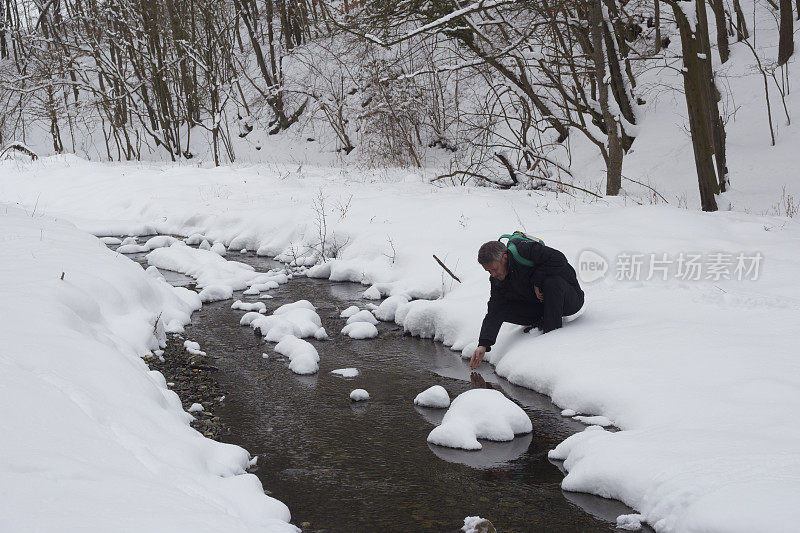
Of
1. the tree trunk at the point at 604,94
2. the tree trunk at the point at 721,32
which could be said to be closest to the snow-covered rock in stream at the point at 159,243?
the tree trunk at the point at 604,94

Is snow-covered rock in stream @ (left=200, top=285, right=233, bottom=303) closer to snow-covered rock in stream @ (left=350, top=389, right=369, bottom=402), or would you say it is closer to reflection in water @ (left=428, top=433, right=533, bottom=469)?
snow-covered rock in stream @ (left=350, top=389, right=369, bottom=402)

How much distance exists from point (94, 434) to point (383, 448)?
5.62ft

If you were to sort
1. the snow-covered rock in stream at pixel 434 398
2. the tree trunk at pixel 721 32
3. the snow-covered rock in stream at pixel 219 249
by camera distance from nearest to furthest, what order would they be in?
1. the snow-covered rock in stream at pixel 434 398
2. the snow-covered rock in stream at pixel 219 249
3. the tree trunk at pixel 721 32

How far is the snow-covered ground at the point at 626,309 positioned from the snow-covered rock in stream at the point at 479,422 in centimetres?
41

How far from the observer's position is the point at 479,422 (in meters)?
4.25

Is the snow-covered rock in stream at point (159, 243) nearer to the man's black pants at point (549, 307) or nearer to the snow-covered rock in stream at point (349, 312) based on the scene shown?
the snow-covered rock in stream at point (349, 312)

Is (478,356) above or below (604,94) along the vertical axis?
below

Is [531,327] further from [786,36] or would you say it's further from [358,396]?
[786,36]

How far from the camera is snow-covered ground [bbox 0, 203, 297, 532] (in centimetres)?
227

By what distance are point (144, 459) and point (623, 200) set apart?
8123 mm

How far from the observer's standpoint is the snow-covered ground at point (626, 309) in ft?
10.7

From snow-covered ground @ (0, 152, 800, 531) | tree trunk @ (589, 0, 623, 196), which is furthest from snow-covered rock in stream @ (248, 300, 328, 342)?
tree trunk @ (589, 0, 623, 196)

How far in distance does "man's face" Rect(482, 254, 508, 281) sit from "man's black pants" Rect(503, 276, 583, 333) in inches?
12.4

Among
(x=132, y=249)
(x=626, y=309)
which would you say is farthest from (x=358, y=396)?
(x=132, y=249)
